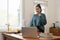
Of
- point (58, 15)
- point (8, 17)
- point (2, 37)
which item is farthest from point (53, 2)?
point (2, 37)

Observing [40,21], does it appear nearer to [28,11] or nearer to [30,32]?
[28,11]

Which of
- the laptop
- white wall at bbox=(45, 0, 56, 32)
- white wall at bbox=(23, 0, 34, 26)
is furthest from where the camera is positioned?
white wall at bbox=(45, 0, 56, 32)

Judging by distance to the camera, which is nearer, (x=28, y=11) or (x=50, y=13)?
(x=28, y=11)

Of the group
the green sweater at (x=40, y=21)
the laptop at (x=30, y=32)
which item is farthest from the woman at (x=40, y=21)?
the laptop at (x=30, y=32)

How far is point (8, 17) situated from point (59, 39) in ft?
6.49

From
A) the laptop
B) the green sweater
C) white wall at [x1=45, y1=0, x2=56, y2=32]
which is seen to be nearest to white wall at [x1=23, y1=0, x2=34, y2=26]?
the green sweater

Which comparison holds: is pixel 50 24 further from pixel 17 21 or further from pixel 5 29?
pixel 5 29

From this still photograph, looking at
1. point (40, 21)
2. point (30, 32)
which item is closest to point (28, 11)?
point (40, 21)

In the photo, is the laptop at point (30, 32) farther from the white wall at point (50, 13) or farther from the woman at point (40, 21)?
the white wall at point (50, 13)

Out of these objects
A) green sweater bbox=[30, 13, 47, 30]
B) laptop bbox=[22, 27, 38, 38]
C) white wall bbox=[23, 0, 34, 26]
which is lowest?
laptop bbox=[22, 27, 38, 38]

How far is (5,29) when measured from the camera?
4840mm

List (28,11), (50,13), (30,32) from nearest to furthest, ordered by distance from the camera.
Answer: (30,32) < (28,11) < (50,13)

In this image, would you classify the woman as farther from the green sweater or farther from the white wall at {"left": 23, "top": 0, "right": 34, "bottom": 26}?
the white wall at {"left": 23, "top": 0, "right": 34, "bottom": 26}

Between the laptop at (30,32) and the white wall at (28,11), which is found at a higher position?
the white wall at (28,11)
